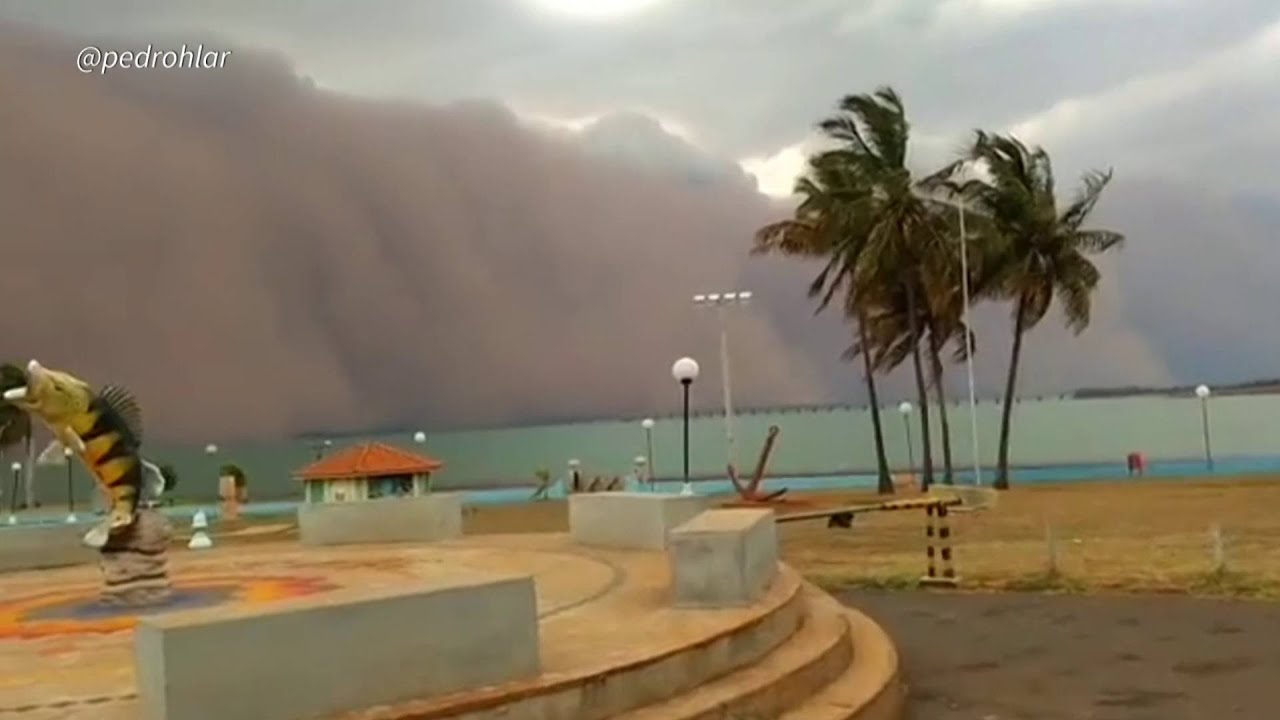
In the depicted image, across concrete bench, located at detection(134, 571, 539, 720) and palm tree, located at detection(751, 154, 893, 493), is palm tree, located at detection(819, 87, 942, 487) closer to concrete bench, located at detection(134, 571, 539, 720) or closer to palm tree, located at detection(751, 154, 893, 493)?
palm tree, located at detection(751, 154, 893, 493)

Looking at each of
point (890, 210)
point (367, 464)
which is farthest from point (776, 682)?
point (890, 210)

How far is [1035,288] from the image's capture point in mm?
37000

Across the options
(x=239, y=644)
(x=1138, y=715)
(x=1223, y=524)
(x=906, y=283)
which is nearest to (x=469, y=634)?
(x=239, y=644)

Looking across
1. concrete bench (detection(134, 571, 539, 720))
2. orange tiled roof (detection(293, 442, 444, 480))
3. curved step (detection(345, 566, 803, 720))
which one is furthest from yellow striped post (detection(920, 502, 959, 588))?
orange tiled roof (detection(293, 442, 444, 480))

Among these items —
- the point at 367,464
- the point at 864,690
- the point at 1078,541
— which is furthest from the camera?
the point at 367,464

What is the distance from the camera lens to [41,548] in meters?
17.1

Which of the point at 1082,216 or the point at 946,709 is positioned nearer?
the point at 946,709

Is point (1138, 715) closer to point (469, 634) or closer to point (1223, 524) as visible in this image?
point (469, 634)

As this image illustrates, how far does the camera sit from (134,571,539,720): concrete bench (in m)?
5.16

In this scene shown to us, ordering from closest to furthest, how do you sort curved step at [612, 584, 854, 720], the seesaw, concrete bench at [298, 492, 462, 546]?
curved step at [612, 584, 854, 720], the seesaw, concrete bench at [298, 492, 462, 546]

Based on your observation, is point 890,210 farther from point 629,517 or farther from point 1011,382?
point 629,517

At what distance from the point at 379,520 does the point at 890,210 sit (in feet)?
74.8

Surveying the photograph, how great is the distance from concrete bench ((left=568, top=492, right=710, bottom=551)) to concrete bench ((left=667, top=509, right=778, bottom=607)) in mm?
3559

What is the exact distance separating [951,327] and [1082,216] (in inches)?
196
